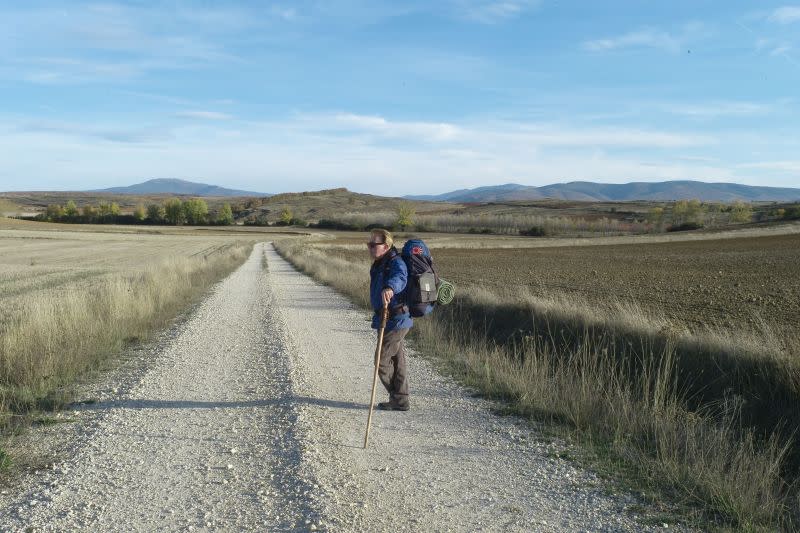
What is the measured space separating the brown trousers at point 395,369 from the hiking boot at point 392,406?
1.0 inches

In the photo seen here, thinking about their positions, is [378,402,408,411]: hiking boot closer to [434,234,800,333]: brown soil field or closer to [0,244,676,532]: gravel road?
[0,244,676,532]: gravel road

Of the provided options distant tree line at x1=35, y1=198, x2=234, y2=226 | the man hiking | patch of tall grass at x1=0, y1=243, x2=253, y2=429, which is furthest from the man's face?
distant tree line at x1=35, y1=198, x2=234, y2=226

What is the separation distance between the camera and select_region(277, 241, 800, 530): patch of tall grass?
4727 millimetres

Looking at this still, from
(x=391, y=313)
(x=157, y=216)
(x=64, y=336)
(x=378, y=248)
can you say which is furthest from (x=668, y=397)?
(x=157, y=216)

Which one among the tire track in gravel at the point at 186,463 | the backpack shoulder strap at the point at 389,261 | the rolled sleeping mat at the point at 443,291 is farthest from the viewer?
the rolled sleeping mat at the point at 443,291

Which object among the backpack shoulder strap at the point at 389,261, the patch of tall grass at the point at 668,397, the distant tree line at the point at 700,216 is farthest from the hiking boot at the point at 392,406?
the distant tree line at the point at 700,216

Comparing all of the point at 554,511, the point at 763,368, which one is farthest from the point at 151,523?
the point at 763,368

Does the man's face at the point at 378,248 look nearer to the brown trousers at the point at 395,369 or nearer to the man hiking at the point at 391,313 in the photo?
the man hiking at the point at 391,313

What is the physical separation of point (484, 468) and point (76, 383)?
5515mm

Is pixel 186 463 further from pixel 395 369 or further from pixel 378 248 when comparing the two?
pixel 378 248

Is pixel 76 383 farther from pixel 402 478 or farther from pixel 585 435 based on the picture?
pixel 585 435

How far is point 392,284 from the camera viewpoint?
639cm

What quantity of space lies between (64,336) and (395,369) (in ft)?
19.6

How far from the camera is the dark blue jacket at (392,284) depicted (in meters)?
6.45
